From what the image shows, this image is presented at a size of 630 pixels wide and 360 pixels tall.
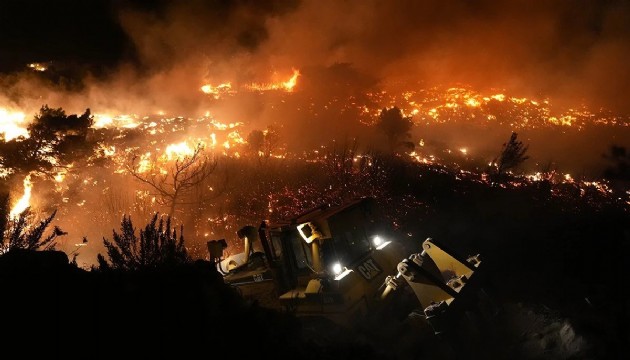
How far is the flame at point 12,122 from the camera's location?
25355 millimetres

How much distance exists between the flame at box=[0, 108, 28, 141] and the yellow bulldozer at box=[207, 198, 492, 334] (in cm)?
2462

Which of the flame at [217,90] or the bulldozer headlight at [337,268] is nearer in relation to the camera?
the bulldozer headlight at [337,268]

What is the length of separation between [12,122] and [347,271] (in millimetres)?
30007

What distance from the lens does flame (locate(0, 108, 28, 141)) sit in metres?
25.4

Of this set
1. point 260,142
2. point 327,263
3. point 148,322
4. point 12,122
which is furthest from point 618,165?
point 12,122

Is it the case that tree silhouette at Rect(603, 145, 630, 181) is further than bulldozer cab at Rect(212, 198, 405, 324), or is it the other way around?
tree silhouette at Rect(603, 145, 630, 181)

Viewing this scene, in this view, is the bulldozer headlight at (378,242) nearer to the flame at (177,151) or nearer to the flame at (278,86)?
the flame at (177,151)

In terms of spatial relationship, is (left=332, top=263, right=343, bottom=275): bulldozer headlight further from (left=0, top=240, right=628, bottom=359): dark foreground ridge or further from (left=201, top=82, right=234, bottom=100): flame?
(left=201, top=82, right=234, bottom=100): flame

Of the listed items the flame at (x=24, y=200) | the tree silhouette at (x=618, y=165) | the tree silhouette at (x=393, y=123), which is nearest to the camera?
the flame at (x=24, y=200)

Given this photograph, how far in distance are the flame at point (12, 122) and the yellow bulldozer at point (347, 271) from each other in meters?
24.6

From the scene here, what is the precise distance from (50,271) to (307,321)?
6.00 metres

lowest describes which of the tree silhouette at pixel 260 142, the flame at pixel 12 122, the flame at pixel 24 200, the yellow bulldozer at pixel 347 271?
the yellow bulldozer at pixel 347 271

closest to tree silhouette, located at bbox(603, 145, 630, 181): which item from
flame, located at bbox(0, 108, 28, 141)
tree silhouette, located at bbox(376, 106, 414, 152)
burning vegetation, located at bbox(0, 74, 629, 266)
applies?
burning vegetation, located at bbox(0, 74, 629, 266)

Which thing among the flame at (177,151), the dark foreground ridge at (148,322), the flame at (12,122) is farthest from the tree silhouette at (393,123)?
the dark foreground ridge at (148,322)
